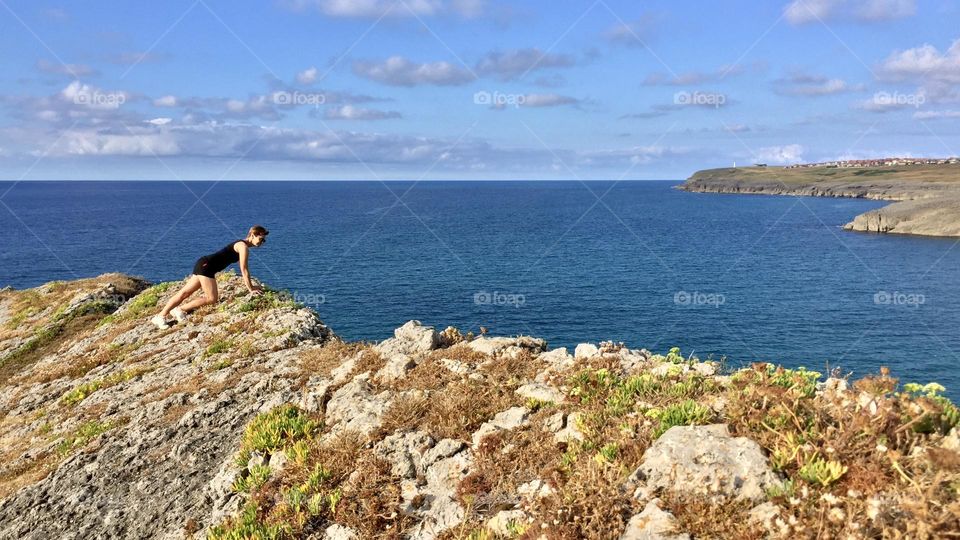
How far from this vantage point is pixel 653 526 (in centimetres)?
746

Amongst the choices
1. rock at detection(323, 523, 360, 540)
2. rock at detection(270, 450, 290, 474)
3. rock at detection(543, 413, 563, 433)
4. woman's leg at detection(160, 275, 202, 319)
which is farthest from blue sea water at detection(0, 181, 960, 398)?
rock at detection(323, 523, 360, 540)

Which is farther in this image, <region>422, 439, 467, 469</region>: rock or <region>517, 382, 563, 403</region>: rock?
<region>517, 382, 563, 403</region>: rock

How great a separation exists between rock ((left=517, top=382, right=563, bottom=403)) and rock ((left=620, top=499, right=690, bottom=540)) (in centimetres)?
366

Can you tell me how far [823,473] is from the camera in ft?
23.7

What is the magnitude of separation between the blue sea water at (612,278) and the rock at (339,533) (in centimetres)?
4325

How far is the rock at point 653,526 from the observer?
7293mm

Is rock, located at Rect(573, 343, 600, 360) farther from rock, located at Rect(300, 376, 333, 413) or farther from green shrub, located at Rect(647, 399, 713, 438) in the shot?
rock, located at Rect(300, 376, 333, 413)

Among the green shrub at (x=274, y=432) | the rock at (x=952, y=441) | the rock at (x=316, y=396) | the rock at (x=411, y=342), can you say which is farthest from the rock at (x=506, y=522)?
the rock at (x=411, y=342)

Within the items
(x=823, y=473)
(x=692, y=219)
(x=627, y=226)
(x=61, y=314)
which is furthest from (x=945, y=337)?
(x=692, y=219)

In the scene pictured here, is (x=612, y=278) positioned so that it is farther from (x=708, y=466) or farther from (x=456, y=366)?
(x=708, y=466)

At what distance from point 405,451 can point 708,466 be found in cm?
542

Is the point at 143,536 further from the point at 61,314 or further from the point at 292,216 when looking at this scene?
the point at 292,216

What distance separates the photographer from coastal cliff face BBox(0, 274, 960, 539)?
24.1 feet

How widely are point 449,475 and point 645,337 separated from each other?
49.3 metres
